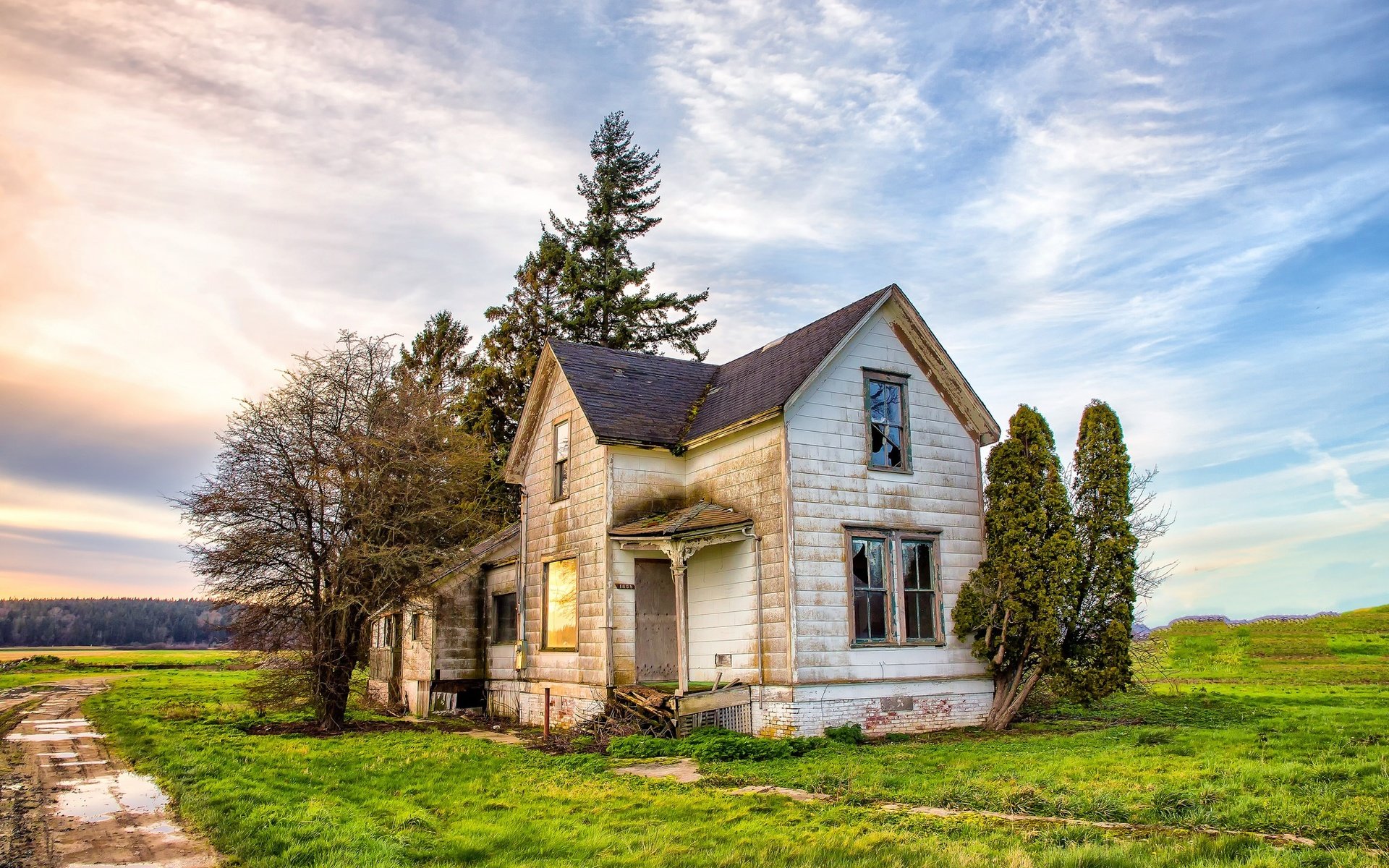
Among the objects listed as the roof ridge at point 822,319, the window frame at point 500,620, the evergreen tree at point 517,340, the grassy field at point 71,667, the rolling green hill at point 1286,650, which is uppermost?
the evergreen tree at point 517,340

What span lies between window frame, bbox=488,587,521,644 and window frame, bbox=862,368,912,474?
935 cm

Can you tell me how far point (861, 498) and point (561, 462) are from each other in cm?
746

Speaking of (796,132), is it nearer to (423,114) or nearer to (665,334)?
(423,114)

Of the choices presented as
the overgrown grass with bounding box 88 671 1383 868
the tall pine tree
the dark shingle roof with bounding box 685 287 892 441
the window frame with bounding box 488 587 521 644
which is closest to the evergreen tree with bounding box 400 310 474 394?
the tall pine tree

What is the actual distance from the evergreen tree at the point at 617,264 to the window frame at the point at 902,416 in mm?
22326

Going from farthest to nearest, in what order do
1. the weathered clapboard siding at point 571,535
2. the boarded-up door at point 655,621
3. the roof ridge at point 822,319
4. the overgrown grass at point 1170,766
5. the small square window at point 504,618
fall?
1. the small square window at point 504,618
2. the boarded-up door at point 655,621
3. the weathered clapboard siding at point 571,535
4. the roof ridge at point 822,319
5. the overgrown grass at point 1170,766

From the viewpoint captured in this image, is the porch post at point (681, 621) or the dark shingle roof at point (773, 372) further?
the dark shingle roof at point (773, 372)

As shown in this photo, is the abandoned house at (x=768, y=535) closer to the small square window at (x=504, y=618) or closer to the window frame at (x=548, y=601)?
the window frame at (x=548, y=601)

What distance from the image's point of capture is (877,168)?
2081 cm

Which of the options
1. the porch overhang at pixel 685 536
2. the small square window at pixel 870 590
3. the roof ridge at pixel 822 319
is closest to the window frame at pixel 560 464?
the porch overhang at pixel 685 536

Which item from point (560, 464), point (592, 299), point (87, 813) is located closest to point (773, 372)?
point (560, 464)

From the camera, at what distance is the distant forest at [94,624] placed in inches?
5477

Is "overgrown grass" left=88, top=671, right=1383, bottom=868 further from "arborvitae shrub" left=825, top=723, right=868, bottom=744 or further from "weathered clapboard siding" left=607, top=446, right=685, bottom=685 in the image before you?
"weathered clapboard siding" left=607, top=446, right=685, bottom=685

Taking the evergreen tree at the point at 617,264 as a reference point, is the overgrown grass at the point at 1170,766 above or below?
below
